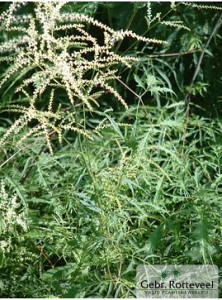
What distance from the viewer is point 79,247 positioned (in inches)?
95.3

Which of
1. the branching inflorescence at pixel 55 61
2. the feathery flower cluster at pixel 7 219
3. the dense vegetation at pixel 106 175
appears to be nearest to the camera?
the branching inflorescence at pixel 55 61

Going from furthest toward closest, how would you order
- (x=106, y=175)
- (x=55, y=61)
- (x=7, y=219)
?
(x=7, y=219) < (x=106, y=175) < (x=55, y=61)

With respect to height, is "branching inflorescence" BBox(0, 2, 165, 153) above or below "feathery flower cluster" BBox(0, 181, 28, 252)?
above

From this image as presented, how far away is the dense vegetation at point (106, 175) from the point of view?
2.40 m

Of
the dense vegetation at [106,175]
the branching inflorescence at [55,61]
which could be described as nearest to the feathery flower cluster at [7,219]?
the dense vegetation at [106,175]

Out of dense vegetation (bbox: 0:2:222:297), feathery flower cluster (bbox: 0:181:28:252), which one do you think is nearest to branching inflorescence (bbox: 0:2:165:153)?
dense vegetation (bbox: 0:2:222:297)

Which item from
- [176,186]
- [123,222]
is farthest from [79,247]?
[176,186]

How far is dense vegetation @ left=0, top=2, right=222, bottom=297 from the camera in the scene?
2.40m

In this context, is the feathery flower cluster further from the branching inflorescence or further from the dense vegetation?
the branching inflorescence

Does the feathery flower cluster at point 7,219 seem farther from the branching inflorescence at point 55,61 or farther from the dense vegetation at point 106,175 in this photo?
the branching inflorescence at point 55,61

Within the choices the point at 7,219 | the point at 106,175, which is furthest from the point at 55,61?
the point at 7,219

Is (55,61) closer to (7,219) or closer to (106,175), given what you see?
(106,175)

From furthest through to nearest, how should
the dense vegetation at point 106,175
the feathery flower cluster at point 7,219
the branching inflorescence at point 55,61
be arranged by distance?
the feathery flower cluster at point 7,219
the dense vegetation at point 106,175
the branching inflorescence at point 55,61

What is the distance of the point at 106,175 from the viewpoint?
100 inches
